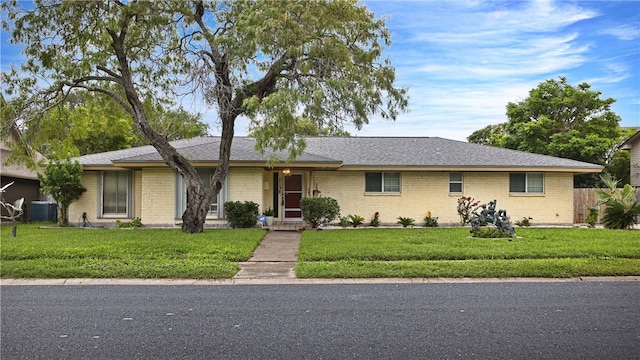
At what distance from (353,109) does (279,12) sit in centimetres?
343

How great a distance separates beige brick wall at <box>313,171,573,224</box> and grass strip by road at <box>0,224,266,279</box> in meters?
5.96

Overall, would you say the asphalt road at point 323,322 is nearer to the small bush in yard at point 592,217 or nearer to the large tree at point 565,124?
the small bush in yard at point 592,217

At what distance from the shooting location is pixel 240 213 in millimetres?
17734

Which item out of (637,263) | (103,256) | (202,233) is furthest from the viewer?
(202,233)

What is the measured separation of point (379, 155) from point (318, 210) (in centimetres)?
451

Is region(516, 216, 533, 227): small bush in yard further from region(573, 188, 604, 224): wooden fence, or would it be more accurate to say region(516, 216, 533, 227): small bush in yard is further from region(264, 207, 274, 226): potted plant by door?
region(264, 207, 274, 226): potted plant by door

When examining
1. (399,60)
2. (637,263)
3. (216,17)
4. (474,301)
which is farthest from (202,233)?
(637,263)

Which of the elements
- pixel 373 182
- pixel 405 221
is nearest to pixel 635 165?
pixel 405 221

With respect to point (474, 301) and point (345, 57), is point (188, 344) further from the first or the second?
point (345, 57)

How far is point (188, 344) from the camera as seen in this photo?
17.2 ft

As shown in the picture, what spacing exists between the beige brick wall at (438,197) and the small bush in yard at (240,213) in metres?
3.22

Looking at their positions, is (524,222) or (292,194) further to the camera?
(292,194)

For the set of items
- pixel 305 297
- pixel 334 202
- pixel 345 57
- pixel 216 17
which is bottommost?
pixel 305 297

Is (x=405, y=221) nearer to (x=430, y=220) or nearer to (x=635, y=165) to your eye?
(x=430, y=220)
